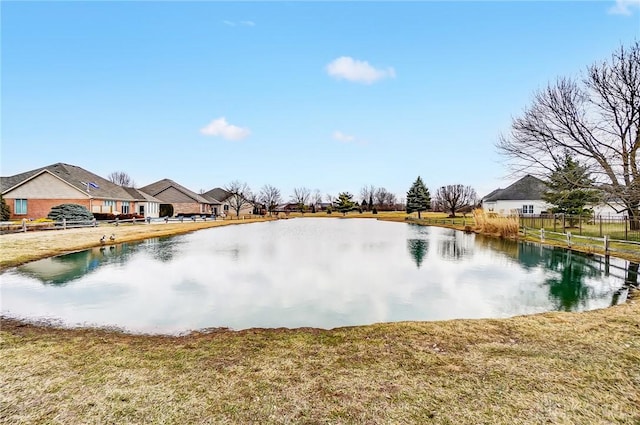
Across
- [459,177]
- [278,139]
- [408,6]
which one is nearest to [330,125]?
[278,139]

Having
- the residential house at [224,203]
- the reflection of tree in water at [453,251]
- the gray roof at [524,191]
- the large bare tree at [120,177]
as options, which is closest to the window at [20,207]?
the residential house at [224,203]

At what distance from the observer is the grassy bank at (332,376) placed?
3.01 m

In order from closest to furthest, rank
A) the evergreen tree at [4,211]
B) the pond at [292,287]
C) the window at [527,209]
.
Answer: the pond at [292,287] < the evergreen tree at [4,211] < the window at [527,209]

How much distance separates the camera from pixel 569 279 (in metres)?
A: 10.4

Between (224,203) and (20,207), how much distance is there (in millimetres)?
33781

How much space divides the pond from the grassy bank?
1.16 metres

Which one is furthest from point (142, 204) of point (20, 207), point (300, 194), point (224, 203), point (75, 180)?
point (300, 194)

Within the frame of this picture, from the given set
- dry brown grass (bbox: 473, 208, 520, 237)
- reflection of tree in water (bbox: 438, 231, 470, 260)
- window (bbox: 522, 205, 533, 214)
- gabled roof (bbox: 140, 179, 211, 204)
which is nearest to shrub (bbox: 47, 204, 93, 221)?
gabled roof (bbox: 140, 179, 211, 204)

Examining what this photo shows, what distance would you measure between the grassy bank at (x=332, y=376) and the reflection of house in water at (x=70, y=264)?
577cm

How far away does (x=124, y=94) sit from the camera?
23.5 metres

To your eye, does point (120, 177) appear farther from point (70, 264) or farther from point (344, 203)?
point (70, 264)

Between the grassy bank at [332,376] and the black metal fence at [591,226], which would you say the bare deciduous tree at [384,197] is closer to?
the black metal fence at [591,226]

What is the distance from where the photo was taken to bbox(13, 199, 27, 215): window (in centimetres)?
2955

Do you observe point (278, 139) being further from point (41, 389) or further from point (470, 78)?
point (41, 389)
